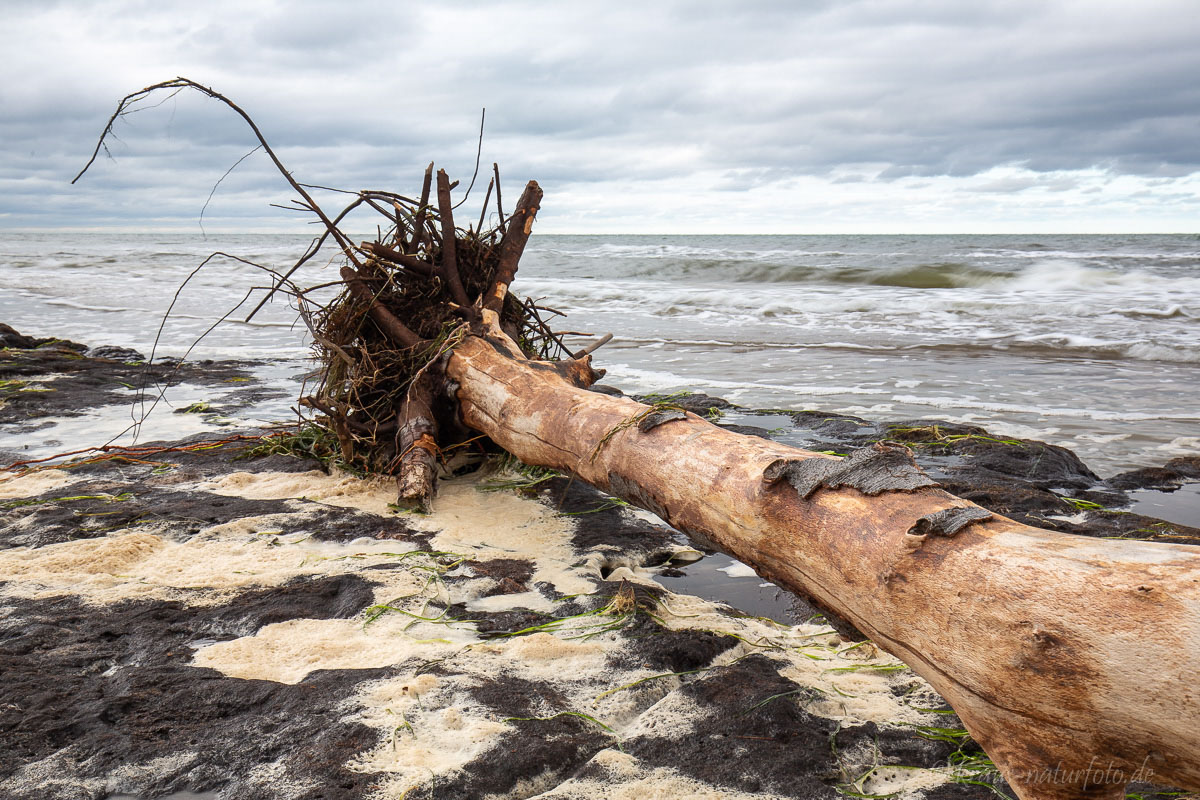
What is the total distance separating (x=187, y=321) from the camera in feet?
37.9

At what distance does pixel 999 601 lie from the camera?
1321 millimetres

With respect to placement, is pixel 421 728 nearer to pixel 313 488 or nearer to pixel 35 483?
pixel 313 488

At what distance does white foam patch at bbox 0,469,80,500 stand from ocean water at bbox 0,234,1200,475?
1.38m

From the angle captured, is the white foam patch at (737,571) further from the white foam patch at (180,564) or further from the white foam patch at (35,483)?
the white foam patch at (35,483)

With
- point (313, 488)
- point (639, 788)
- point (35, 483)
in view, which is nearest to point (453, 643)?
point (639, 788)

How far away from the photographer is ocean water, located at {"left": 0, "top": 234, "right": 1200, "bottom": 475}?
5.70 meters

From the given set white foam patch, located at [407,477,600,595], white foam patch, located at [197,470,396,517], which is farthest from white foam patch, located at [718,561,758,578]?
white foam patch, located at [197,470,396,517]

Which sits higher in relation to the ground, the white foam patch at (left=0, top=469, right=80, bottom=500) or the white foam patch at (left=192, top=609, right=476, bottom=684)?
the white foam patch at (left=0, top=469, right=80, bottom=500)

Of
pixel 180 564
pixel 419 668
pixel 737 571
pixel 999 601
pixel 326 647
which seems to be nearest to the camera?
pixel 999 601

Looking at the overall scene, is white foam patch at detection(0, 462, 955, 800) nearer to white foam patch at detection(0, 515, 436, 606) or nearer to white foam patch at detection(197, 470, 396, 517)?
white foam patch at detection(0, 515, 436, 606)

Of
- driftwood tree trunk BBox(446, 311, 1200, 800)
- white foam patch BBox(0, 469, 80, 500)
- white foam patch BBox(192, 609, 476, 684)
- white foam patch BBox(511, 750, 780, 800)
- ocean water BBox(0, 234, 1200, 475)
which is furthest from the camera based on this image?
ocean water BBox(0, 234, 1200, 475)

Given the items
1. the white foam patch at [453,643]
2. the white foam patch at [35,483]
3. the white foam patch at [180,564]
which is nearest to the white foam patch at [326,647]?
the white foam patch at [453,643]

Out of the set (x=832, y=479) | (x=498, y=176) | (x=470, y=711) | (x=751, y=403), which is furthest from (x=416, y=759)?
(x=751, y=403)

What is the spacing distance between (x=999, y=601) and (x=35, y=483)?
13.2ft
